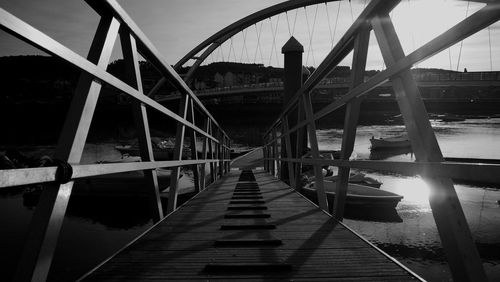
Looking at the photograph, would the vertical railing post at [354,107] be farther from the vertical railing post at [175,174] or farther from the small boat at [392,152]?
the small boat at [392,152]

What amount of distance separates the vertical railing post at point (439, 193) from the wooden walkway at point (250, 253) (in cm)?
44

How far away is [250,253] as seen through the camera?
193cm

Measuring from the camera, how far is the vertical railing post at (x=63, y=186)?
988 mm

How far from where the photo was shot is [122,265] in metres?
1.68

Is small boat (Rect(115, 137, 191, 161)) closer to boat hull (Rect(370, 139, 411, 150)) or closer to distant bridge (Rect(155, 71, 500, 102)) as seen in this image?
boat hull (Rect(370, 139, 411, 150))

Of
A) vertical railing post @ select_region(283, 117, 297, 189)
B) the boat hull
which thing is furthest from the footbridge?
the boat hull

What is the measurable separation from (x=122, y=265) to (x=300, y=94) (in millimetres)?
2818

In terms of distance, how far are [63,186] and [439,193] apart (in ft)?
4.30

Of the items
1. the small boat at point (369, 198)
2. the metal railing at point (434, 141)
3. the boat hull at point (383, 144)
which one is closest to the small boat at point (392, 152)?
the boat hull at point (383, 144)

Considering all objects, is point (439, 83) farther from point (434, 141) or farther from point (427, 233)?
point (434, 141)

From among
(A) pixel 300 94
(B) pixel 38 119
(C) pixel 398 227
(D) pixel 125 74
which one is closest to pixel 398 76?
(D) pixel 125 74

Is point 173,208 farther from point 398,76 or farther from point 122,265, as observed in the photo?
point 398,76

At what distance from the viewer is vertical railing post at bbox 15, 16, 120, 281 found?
988mm

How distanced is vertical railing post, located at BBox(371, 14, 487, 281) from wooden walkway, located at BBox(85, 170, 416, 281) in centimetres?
44
